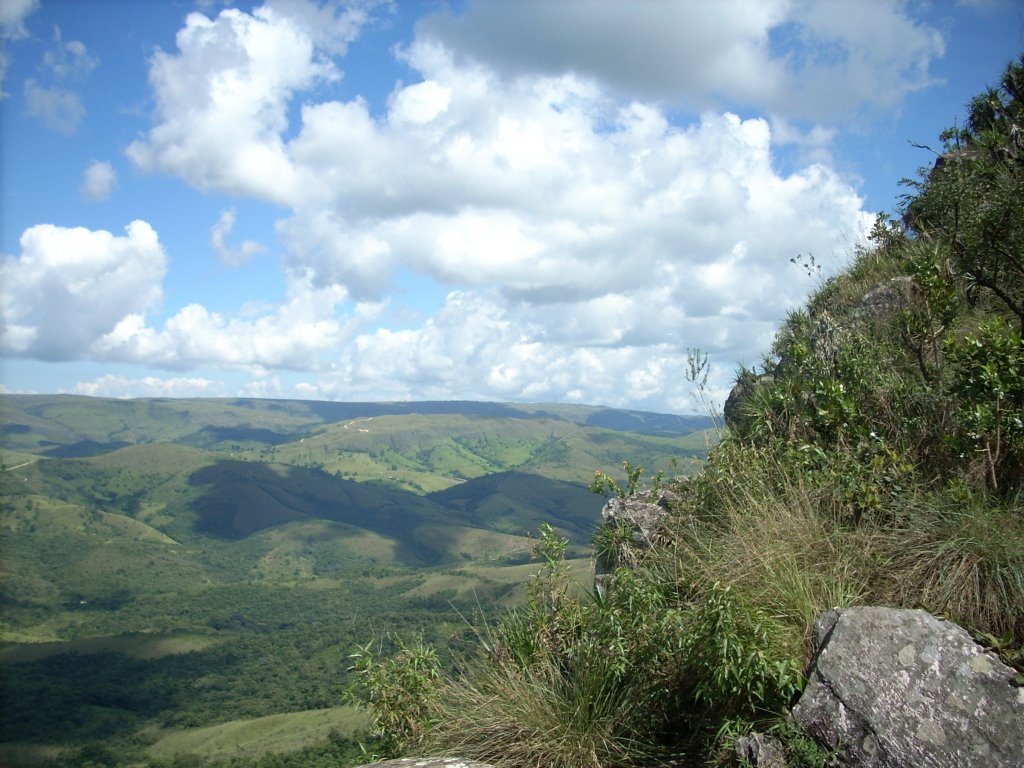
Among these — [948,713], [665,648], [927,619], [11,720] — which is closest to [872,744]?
[948,713]

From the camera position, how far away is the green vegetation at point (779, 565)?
4852 mm

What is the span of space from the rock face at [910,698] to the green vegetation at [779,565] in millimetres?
244

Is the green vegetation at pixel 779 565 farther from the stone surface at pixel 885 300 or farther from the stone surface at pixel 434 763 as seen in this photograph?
the stone surface at pixel 885 300

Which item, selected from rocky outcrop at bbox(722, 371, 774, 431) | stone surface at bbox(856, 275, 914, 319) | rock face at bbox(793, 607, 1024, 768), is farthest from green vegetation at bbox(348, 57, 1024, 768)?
rocky outcrop at bbox(722, 371, 774, 431)

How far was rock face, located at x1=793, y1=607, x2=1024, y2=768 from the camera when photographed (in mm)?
4020

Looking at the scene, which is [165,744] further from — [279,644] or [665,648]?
[665,648]

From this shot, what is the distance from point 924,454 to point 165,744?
143658mm

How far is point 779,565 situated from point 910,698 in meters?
1.42

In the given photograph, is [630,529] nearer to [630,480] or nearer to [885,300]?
[630,480]

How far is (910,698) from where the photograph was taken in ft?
14.0

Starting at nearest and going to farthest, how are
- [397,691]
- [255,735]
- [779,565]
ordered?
[779,565] → [397,691] → [255,735]

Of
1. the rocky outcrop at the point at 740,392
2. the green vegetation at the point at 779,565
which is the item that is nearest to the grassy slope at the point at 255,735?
the rocky outcrop at the point at 740,392

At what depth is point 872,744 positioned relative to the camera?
4.16m

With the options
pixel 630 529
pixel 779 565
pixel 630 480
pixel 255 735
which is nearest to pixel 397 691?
pixel 630 529
